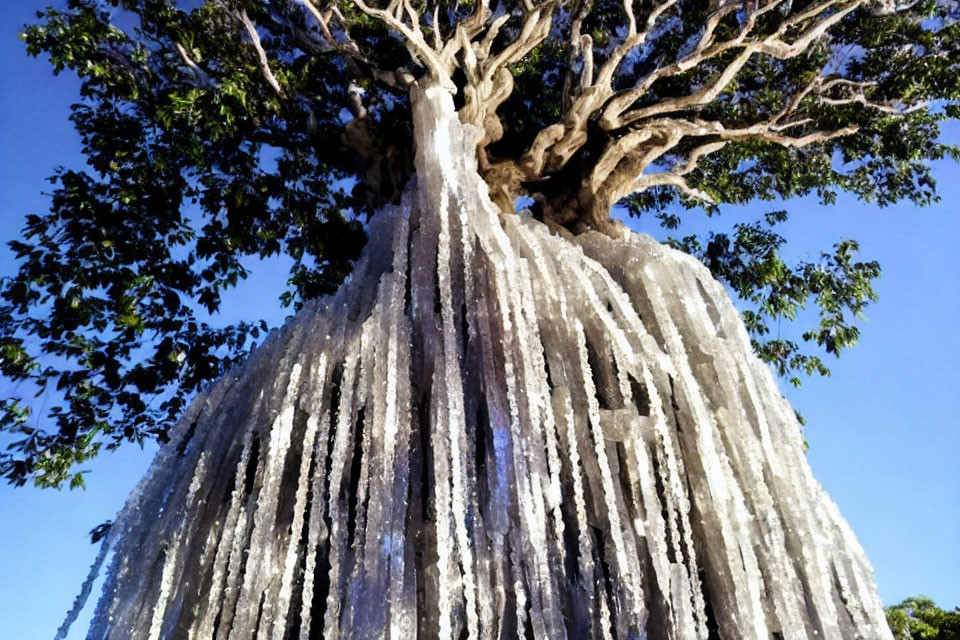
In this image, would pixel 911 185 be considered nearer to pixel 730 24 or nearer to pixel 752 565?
pixel 730 24

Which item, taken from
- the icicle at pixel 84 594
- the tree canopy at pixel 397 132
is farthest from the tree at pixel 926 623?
the icicle at pixel 84 594

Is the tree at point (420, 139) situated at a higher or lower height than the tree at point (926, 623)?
higher

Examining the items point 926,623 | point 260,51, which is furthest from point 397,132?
point 926,623

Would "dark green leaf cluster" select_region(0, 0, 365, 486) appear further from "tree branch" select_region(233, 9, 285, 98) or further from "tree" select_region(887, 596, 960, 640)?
"tree" select_region(887, 596, 960, 640)

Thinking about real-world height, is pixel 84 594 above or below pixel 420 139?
below

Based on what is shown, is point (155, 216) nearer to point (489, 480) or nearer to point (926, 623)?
point (489, 480)

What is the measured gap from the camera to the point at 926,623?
10977 millimetres

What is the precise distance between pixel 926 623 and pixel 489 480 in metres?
11.3

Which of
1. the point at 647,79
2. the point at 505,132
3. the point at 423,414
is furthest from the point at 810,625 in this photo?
the point at 505,132

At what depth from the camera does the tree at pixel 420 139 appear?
6.22 metres

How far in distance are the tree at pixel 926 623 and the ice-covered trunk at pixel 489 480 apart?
7.74 m

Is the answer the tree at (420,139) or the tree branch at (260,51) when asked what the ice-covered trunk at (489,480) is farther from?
the tree branch at (260,51)

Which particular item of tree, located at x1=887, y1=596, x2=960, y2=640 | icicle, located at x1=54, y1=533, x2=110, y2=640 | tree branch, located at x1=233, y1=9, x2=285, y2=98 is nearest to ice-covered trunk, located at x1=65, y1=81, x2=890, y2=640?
icicle, located at x1=54, y1=533, x2=110, y2=640

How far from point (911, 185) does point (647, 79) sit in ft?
14.6
